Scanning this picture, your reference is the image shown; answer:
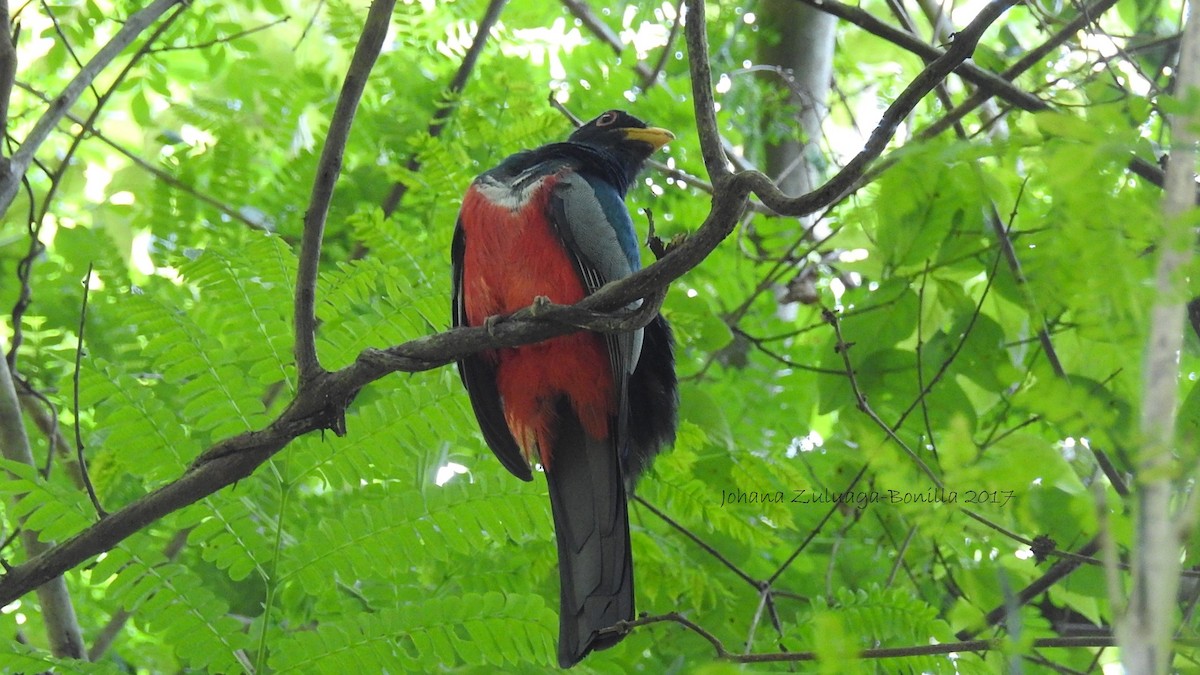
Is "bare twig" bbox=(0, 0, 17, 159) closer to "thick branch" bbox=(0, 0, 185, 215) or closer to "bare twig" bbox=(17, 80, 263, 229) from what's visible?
"thick branch" bbox=(0, 0, 185, 215)

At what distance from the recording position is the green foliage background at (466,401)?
225 cm

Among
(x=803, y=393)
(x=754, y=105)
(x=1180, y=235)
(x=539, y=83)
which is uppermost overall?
(x=539, y=83)

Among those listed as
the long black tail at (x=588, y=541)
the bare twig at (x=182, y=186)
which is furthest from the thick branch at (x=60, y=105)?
the long black tail at (x=588, y=541)

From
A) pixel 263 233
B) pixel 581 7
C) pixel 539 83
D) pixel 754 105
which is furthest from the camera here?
pixel 581 7

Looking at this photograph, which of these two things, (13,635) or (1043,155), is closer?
(1043,155)

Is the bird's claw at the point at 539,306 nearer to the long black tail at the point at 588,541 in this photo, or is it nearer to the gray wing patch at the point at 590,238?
the gray wing patch at the point at 590,238

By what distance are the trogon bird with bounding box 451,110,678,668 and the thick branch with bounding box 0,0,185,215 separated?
4.17ft

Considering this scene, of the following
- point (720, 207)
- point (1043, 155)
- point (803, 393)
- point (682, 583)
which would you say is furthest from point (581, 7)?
point (1043, 155)

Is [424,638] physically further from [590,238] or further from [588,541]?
[590,238]

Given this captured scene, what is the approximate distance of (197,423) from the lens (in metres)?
3.41

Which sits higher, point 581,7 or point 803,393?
point 581,7

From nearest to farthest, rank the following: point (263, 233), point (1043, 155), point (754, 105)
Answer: point (1043, 155), point (263, 233), point (754, 105)

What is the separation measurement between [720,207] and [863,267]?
1661 millimetres

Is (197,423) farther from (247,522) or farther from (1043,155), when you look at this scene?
(1043,155)
